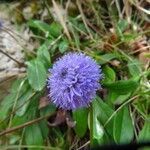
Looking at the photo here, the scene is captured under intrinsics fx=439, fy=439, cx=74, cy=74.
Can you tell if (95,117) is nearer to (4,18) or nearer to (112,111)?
(112,111)

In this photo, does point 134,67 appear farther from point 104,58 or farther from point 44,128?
point 44,128

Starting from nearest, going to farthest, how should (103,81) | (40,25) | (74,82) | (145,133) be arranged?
(74,82), (145,133), (103,81), (40,25)

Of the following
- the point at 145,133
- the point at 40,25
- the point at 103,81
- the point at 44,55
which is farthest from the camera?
the point at 40,25

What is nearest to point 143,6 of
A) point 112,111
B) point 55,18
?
point 55,18

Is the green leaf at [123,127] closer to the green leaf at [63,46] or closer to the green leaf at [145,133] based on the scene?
the green leaf at [145,133]

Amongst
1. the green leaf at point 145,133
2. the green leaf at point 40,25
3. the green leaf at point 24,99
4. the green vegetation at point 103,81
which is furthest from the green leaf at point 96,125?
the green leaf at point 40,25

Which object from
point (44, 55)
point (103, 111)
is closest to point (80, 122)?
point (103, 111)
